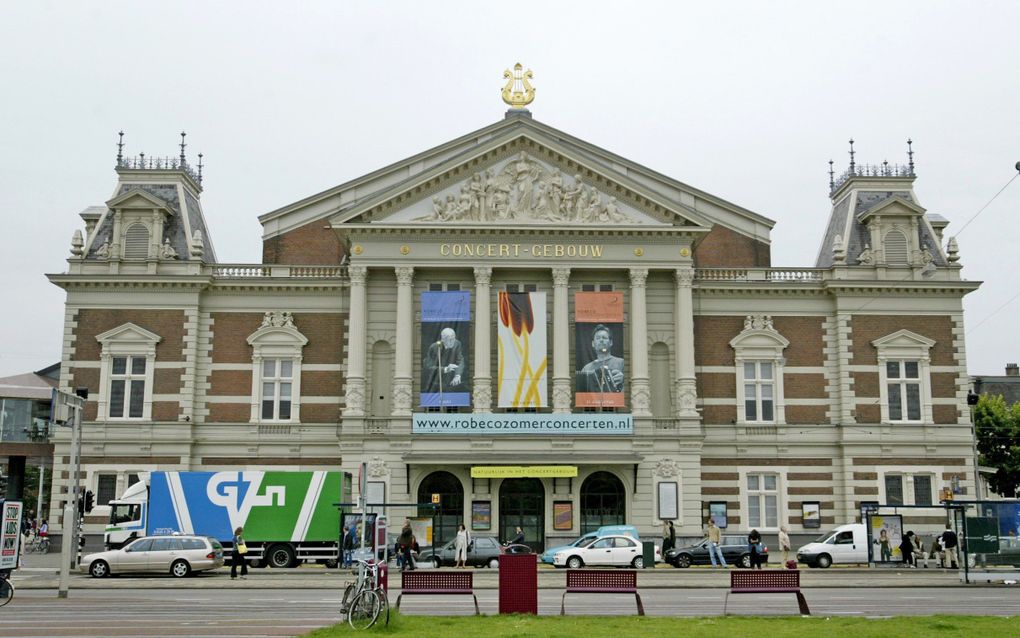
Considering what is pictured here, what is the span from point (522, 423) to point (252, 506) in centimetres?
1296

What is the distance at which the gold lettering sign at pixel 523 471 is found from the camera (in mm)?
50406

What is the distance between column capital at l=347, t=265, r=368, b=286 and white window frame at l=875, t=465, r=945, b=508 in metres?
26.5

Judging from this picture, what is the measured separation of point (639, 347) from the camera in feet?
173

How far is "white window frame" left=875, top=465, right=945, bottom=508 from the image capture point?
54062 mm

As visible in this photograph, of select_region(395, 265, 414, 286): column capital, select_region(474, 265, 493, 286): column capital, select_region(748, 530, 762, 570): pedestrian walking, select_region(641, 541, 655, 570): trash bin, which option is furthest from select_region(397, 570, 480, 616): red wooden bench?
select_region(395, 265, 414, 286): column capital

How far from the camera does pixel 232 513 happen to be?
4491 cm

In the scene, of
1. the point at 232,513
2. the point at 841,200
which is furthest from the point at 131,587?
the point at 841,200

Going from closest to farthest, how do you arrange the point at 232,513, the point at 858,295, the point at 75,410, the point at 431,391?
1. the point at 75,410
2. the point at 232,513
3. the point at 431,391
4. the point at 858,295

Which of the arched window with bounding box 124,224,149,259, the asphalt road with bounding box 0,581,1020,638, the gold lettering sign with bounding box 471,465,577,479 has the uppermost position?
the arched window with bounding box 124,224,149,259

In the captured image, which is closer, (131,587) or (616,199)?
(131,587)

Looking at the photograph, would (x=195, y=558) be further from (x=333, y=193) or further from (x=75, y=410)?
(x=333, y=193)

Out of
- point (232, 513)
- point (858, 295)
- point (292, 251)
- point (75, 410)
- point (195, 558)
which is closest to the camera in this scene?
point (75, 410)

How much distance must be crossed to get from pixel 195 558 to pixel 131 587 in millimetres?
6113

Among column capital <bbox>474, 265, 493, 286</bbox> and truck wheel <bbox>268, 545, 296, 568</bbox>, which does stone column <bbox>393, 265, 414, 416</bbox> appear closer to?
column capital <bbox>474, 265, 493, 286</bbox>
